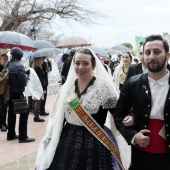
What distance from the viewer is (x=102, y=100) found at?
284 cm

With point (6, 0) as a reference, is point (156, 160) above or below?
below

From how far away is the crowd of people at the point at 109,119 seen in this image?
2053mm

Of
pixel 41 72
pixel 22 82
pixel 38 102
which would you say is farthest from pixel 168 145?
pixel 41 72

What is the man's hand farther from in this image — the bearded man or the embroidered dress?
the embroidered dress

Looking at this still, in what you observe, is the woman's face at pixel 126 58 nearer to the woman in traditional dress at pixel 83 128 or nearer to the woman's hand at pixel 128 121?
the woman in traditional dress at pixel 83 128

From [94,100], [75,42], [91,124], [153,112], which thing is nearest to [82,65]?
[94,100]

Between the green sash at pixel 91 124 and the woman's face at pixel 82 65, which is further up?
the woman's face at pixel 82 65

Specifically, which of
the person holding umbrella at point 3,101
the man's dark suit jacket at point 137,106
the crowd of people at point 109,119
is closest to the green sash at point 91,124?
the crowd of people at point 109,119

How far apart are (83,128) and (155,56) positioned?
43.1 inches

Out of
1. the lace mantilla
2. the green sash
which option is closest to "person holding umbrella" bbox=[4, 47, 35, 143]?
the lace mantilla

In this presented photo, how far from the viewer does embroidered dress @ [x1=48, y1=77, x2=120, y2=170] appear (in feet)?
8.97

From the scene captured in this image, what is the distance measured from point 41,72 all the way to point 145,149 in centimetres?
582

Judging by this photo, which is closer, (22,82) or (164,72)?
(164,72)

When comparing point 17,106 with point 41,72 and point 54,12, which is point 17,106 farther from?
point 54,12
